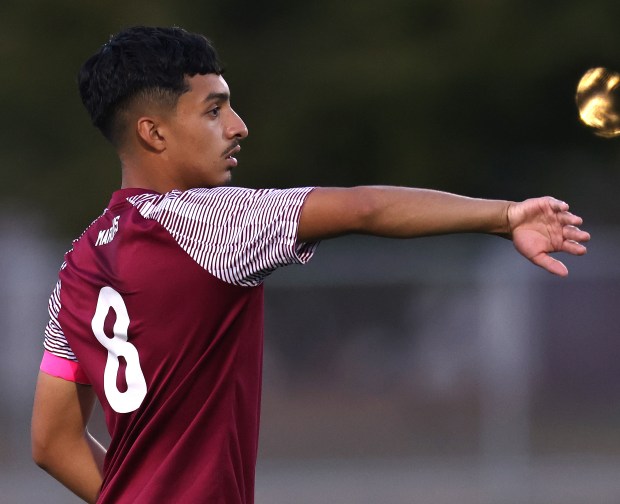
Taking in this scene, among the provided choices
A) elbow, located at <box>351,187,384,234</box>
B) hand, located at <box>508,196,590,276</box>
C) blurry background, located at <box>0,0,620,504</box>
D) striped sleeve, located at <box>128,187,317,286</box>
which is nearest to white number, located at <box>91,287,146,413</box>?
striped sleeve, located at <box>128,187,317,286</box>

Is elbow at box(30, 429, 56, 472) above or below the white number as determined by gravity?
below

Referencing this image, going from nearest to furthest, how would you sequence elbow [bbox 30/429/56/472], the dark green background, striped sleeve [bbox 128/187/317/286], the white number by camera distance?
striped sleeve [bbox 128/187/317/286], the white number, elbow [bbox 30/429/56/472], the dark green background

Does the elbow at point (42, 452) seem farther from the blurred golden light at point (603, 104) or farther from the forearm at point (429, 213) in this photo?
the blurred golden light at point (603, 104)

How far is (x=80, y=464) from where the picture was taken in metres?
3.33

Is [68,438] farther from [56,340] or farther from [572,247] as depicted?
[572,247]

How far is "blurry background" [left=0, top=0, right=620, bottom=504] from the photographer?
7.97m

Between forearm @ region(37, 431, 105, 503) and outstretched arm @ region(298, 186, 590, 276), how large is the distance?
1068 millimetres

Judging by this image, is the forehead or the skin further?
the forehead

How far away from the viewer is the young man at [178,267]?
2576 millimetres

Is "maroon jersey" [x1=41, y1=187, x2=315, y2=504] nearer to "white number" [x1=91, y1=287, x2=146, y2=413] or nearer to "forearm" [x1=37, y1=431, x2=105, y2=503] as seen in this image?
"white number" [x1=91, y1=287, x2=146, y2=413]

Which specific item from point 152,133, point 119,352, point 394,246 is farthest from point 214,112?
point 394,246

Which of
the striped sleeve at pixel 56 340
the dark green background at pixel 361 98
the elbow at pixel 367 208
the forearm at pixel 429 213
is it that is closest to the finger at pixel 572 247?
the forearm at pixel 429 213

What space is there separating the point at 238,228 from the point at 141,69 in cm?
64

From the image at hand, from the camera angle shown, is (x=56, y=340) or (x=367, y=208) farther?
(x=56, y=340)
